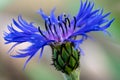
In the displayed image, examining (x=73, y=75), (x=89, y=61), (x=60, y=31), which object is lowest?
(x=73, y=75)

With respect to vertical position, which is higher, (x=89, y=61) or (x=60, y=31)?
(x=89, y=61)

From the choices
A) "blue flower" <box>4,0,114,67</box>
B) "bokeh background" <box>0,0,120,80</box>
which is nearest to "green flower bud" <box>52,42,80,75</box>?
"blue flower" <box>4,0,114,67</box>

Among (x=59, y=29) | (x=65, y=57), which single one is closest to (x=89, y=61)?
(x=59, y=29)

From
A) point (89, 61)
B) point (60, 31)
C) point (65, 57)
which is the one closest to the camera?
point (65, 57)

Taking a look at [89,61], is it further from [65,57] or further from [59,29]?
[65,57]

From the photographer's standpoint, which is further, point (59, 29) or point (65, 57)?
point (59, 29)

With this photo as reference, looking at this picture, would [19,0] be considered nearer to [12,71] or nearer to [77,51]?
[12,71]
